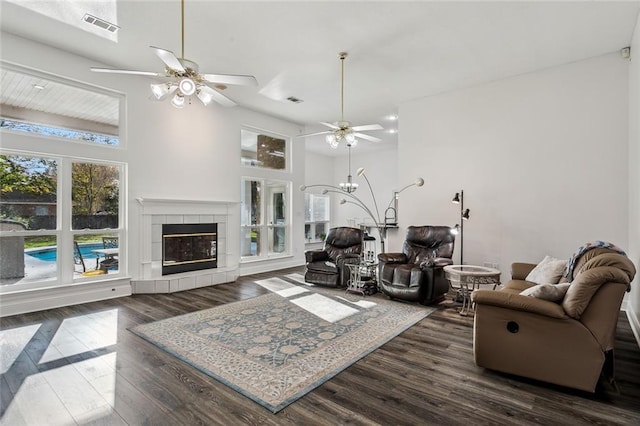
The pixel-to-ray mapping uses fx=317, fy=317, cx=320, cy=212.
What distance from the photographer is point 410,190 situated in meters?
6.04

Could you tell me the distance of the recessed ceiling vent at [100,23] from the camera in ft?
11.3

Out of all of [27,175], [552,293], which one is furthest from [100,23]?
[552,293]

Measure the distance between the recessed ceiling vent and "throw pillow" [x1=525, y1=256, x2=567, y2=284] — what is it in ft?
17.9

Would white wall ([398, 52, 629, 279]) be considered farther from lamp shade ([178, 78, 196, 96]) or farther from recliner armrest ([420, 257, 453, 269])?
lamp shade ([178, 78, 196, 96])

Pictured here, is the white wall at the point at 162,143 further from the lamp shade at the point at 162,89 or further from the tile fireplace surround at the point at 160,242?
the lamp shade at the point at 162,89

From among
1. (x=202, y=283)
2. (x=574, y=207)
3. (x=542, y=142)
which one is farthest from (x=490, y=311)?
(x=202, y=283)

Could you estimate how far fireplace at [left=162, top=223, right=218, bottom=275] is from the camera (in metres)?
5.30

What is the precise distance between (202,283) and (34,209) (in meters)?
2.49

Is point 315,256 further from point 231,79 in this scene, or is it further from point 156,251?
point 231,79

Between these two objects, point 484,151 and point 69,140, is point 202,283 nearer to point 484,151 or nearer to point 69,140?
point 69,140

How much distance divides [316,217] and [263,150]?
443 centimetres

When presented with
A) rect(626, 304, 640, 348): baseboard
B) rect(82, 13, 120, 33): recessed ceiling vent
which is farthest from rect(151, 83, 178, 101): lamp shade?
rect(626, 304, 640, 348): baseboard

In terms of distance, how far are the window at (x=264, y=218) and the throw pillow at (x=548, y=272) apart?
504 centimetres

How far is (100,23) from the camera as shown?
11.7ft
